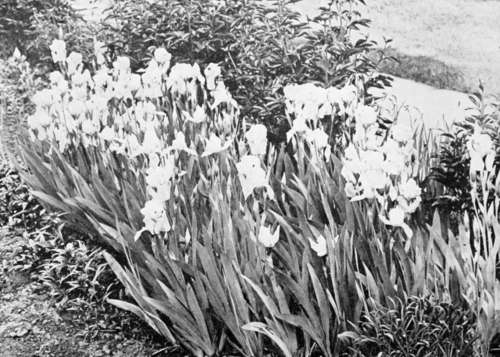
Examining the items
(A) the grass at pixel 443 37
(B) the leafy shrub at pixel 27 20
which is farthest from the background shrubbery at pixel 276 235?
(B) the leafy shrub at pixel 27 20

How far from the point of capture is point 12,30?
782 centimetres

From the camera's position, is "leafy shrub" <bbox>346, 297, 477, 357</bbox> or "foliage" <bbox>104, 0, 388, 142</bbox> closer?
"leafy shrub" <bbox>346, 297, 477, 357</bbox>

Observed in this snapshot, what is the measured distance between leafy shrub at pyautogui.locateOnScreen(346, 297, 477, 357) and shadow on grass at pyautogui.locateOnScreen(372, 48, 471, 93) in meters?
3.93

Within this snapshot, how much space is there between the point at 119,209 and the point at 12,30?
4.93 m

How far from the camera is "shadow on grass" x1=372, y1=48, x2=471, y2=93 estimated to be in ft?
21.5

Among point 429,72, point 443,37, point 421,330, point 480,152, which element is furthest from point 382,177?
point 443,37

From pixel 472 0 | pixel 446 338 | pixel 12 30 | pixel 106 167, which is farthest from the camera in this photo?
pixel 472 0

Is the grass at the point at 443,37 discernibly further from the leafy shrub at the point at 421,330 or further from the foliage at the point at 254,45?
the leafy shrub at the point at 421,330

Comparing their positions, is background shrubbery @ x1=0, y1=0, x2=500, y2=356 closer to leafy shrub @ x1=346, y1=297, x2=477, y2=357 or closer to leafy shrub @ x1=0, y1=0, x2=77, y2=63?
leafy shrub @ x1=346, y1=297, x2=477, y2=357

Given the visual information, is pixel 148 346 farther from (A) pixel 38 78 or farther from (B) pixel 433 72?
(B) pixel 433 72

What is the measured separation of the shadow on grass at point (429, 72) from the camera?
655 cm

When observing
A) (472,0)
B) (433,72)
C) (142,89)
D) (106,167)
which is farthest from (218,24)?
(472,0)

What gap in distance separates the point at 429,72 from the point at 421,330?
4.48 m

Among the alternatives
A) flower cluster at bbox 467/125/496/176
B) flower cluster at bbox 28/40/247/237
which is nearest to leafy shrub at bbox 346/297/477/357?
flower cluster at bbox 467/125/496/176
